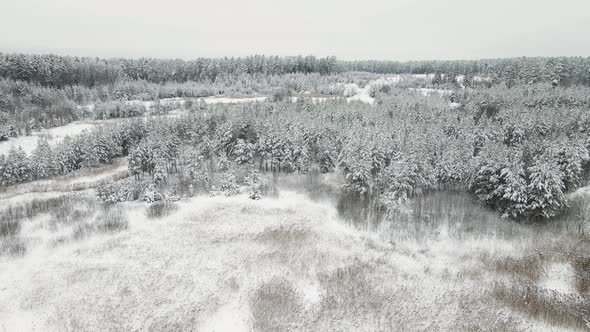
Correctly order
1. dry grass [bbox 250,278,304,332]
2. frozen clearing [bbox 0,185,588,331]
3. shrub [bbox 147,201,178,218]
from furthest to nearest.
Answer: shrub [bbox 147,201,178,218] < frozen clearing [bbox 0,185,588,331] < dry grass [bbox 250,278,304,332]

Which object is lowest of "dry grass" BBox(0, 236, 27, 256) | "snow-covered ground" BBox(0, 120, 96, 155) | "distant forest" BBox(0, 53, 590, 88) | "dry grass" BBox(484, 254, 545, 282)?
"dry grass" BBox(0, 236, 27, 256)

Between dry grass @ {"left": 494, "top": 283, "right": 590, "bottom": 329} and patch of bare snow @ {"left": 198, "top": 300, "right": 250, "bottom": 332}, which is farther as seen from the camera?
dry grass @ {"left": 494, "top": 283, "right": 590, "bottom": 329}

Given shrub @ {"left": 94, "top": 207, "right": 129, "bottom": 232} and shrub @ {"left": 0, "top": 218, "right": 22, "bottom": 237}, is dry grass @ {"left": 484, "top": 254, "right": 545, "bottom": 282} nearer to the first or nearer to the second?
shrub @ {"left": 94, "top": 207, "right": 129, "bottom": 232}

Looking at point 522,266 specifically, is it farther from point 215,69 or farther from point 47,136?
point 215,69

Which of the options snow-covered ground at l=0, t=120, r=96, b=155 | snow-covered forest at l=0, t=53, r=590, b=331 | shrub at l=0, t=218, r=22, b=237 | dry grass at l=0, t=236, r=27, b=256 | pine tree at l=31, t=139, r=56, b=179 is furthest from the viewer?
snow-covered ground at l=0, t=120, r=96, b=155

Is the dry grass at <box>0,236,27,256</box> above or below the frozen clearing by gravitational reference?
above

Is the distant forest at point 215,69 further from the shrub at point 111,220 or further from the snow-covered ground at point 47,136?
the shrub at point 111,220

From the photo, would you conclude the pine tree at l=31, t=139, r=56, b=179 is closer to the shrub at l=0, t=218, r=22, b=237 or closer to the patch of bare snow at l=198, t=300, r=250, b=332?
the shrub at l=0, t=218, r=22, b=237

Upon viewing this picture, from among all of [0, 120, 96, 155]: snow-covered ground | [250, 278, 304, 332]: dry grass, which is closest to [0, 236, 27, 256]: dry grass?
[250, 278, 304, 332]: dry grass
